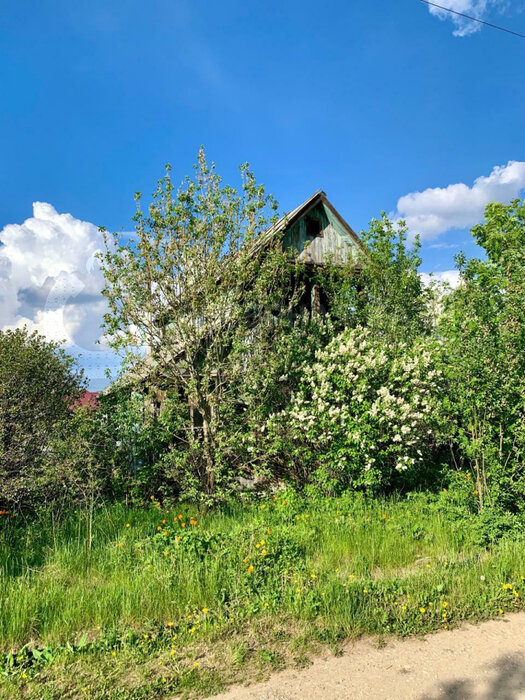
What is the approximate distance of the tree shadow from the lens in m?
3.24

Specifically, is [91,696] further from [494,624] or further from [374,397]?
[374,397]

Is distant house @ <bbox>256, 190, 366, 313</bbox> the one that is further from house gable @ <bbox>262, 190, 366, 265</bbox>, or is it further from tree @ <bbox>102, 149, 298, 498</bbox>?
tree @ <bbox>102, 149, 298, 498</bbox>

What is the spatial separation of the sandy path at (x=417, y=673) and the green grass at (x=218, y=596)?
6.3 inches

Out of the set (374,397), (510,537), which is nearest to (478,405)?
(510,537)

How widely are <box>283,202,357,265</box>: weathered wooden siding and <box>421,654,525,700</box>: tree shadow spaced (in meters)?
10.7

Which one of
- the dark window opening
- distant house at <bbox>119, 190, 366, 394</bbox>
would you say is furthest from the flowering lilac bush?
the dark window opening

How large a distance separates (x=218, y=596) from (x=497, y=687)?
2.37m

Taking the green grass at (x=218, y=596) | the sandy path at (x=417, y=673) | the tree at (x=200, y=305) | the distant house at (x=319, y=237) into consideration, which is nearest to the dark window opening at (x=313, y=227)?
the distant house at (x=319, y=237)

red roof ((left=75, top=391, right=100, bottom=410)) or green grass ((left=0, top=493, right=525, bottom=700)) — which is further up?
red roof ((left=75, top=391, right=100, bottom=410))

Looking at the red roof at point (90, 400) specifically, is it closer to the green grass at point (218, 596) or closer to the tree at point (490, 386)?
the green grass at point (218, 596)

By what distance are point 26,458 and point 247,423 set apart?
12.9 ft

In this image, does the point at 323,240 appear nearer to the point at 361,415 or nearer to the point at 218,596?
the point at 361,415

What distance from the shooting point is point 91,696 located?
3178 millimetres

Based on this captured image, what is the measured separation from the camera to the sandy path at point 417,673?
10.6 feet
